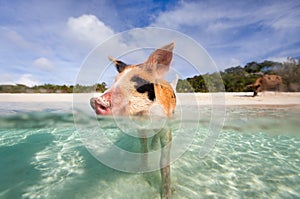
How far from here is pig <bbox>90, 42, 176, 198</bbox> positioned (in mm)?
1899

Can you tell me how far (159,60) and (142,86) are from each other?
1.32 ft

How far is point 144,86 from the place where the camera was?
2.21 meters

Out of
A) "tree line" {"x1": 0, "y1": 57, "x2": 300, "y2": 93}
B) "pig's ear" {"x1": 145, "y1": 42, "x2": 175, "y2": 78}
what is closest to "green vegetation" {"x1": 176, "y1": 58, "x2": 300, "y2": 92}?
"tree line" {"x1": 0, "y1": 57, "x2": 300, "y2": 93}

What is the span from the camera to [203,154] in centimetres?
472

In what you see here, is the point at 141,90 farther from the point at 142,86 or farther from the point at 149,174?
the point at 149,174

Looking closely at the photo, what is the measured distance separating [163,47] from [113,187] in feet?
8.44

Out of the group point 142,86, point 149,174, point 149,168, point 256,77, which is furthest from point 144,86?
point 256,77

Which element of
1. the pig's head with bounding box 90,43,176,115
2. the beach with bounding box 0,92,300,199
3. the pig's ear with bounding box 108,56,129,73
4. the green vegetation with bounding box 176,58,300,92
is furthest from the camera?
the green vegetation with bounding box 176,58,300,92

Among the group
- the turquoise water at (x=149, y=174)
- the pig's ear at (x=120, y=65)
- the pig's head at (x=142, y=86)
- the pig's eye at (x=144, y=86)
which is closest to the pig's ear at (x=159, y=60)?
the pig's head at (x=142, y=86)

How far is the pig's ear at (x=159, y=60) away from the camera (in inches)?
84.1

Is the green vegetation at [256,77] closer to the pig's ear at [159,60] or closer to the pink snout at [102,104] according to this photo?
the pig's ear at [159,60]

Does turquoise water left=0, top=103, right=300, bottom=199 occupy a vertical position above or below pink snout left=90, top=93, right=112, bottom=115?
below

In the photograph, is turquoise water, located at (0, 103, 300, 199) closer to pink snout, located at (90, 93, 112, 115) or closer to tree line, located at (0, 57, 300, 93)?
pink snout, located at (90, 93, 112, 115)

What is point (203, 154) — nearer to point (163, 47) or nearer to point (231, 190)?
point (231, 190)
